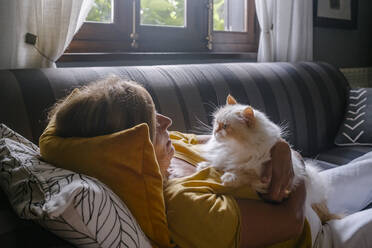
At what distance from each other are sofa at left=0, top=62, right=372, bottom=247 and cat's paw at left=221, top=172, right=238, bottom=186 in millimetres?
442

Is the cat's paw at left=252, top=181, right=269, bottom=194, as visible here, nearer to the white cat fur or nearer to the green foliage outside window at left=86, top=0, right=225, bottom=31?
the white cat fur

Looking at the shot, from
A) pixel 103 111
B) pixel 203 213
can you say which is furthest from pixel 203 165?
pixel 103 111

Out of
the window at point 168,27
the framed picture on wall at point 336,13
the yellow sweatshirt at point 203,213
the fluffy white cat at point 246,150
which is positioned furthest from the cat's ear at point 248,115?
the framed picture on wall at point 336,13

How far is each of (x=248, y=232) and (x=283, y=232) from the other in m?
0.10

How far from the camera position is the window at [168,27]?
2.07m

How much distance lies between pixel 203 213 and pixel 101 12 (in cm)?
161

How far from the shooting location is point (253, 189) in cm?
97

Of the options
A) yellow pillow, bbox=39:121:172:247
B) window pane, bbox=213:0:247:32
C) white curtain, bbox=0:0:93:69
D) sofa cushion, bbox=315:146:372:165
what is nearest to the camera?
yellow pillow, bbox=39:121:172:247

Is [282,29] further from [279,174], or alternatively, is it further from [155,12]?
[279,174]

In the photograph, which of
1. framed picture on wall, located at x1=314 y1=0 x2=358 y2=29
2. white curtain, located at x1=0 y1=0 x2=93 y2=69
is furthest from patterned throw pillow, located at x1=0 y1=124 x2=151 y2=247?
framed picture on wall, located at x1=314 y1=0 x2=358 y2=29

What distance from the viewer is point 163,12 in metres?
2.29

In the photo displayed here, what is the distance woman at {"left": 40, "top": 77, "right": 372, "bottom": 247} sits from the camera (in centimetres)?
80

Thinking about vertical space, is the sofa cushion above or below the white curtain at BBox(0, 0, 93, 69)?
below

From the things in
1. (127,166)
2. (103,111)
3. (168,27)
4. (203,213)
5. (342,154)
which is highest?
(168,27)
